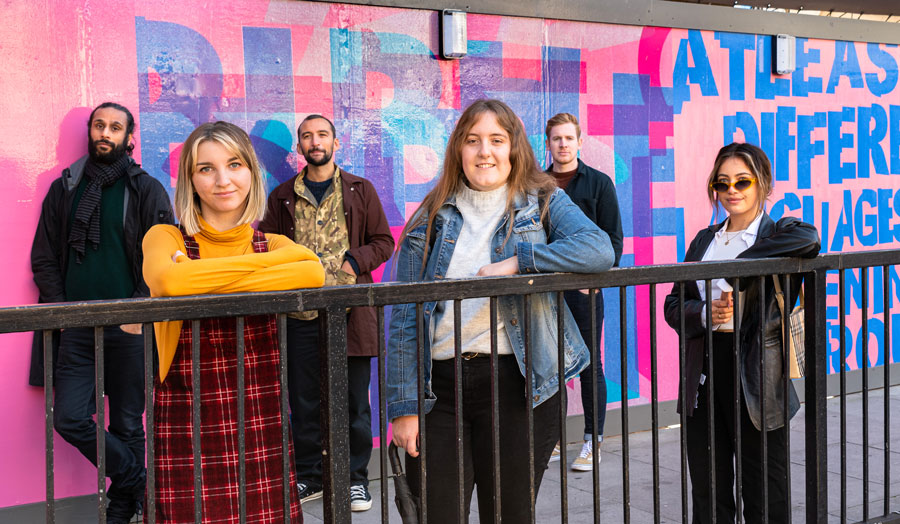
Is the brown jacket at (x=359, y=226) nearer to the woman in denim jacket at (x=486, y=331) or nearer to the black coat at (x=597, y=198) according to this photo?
the black coat at (x=597, y=198)

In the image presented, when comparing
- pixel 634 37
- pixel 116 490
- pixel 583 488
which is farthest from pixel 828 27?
pixel 116 490

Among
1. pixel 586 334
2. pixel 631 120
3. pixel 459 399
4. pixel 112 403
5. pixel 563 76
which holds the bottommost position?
pixel 112 403

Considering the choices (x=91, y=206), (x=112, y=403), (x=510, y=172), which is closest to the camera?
(x=510, y=172)

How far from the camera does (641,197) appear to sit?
7.64 metres

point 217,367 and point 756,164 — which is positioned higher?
point 756,164

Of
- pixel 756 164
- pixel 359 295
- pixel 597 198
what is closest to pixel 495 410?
pixel 359 295

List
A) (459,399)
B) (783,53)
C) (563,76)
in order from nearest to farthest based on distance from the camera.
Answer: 1. (459,399)
2. (563,76)
3. (783,53)

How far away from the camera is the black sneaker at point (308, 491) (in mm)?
5977

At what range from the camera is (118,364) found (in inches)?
214

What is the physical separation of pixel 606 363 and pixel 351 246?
251 centimetres

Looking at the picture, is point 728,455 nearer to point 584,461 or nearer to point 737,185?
point 737,185

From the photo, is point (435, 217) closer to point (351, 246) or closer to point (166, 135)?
point (351, 246)

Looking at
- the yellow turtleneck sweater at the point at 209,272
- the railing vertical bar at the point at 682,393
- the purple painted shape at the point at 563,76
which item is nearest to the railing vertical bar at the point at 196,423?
the yellow turtleneck sweater at the point at 209,272

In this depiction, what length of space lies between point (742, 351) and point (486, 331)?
4.47ft
